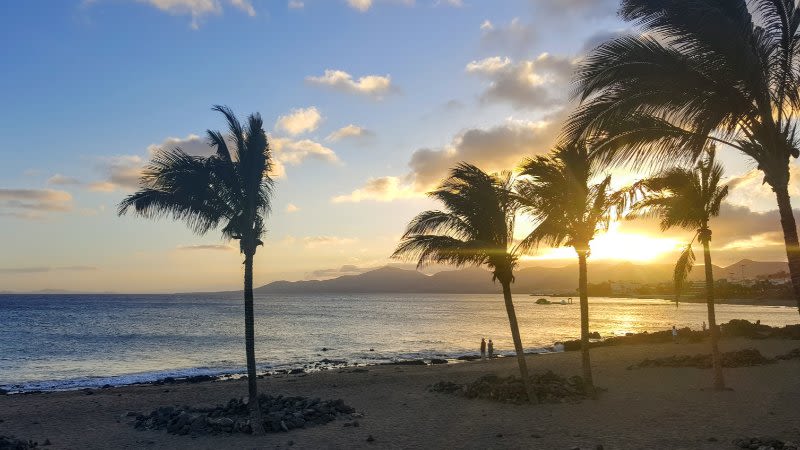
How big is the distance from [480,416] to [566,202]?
23.6 ft

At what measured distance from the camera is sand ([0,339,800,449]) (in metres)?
13.9

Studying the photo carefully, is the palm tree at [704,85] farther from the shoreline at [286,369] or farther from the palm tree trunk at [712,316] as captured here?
the shoreline at [286,369]

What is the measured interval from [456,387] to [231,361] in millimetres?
28149

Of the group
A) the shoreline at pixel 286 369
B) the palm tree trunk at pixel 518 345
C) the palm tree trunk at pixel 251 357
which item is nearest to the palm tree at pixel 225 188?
the palm tree trunk at pixel 251 357

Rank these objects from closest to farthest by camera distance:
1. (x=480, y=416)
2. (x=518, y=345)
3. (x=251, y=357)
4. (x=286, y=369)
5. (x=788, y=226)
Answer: (x=788, y=226) → (x=251, y=357) → (x=480, y=416) → (x=518, y=345) → (x=286, y=369)

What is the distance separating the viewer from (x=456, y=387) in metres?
21.9

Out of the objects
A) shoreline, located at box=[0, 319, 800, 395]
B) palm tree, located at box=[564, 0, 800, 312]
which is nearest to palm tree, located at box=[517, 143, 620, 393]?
palm tree, located at box=[564, 0, 800, 312]

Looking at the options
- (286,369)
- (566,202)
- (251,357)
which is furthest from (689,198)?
(286,369)

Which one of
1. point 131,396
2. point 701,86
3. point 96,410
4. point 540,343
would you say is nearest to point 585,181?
point 701,86

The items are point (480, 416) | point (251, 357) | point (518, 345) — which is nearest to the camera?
point (251, 357)

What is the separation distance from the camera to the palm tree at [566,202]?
1692 centimetres

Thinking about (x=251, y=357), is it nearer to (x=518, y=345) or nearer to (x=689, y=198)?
(x=518, y=345)

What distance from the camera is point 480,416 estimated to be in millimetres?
17109

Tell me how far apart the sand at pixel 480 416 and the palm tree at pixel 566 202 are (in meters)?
3.39
